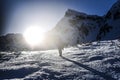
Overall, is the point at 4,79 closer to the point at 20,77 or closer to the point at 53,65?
the point at 20,77

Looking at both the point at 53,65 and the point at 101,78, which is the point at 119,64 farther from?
the point at 53,65

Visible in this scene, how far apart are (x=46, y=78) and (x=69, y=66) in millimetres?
4316

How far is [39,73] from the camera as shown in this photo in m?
18.5

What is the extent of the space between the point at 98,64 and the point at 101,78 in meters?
4.47

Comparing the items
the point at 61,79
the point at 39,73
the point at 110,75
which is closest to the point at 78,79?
the point at 61,79

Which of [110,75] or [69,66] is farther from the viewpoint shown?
[69,66]

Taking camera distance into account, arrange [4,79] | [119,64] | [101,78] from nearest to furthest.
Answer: [101,78] → [4,79] → [119,64]

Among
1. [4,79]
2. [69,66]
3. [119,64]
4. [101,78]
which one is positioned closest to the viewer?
[101,78]

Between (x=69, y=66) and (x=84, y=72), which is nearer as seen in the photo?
(x=84, y=72)

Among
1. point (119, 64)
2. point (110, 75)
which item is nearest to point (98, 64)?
point (119, 64)

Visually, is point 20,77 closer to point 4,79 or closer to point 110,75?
point 4,79

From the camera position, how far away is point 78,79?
1644 cm

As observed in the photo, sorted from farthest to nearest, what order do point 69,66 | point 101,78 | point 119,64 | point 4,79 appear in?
point 69,66 < point 119,64 < point 4,79 < point 101,78

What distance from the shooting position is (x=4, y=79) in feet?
57.6
